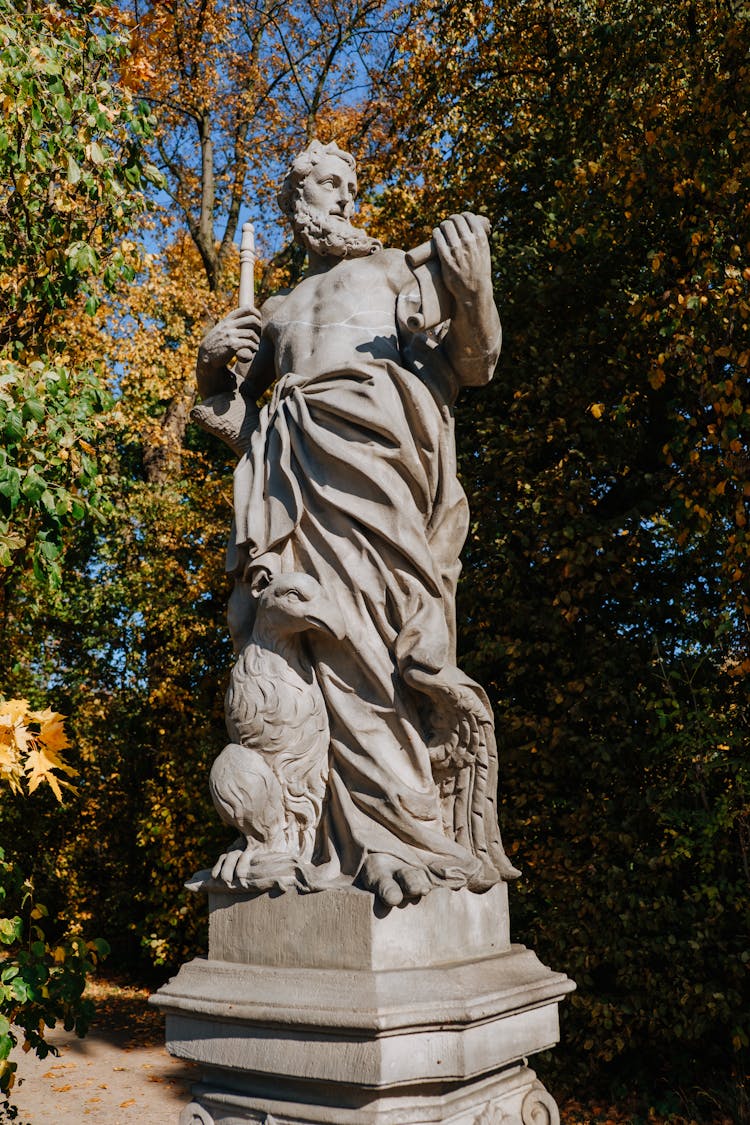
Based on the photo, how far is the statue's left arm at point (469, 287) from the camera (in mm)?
2895

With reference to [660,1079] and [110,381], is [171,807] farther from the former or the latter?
[660,1079]

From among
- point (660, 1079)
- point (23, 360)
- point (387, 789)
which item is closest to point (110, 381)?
point (23, 360)

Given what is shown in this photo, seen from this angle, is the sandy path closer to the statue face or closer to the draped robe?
the draped robe

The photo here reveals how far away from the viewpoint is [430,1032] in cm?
235

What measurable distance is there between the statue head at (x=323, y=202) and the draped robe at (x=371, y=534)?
193mm

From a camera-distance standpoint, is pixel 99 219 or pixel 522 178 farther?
pixel 522 178

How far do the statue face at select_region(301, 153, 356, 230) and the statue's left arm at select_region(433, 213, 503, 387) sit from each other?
1.99ft

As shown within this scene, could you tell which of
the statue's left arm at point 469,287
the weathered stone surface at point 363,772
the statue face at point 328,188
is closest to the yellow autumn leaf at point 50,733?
the weathered stone surface at point 363,772

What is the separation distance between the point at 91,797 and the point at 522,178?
7061 mm

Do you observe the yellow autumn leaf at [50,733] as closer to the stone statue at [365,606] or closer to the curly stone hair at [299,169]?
the stone statue at [365,606]

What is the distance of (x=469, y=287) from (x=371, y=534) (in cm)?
73

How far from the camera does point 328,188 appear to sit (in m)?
3.44

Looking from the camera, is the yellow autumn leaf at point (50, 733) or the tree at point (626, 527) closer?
the yellow autumn leaf at point (50, 733)

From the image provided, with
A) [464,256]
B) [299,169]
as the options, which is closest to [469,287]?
[464,256]
